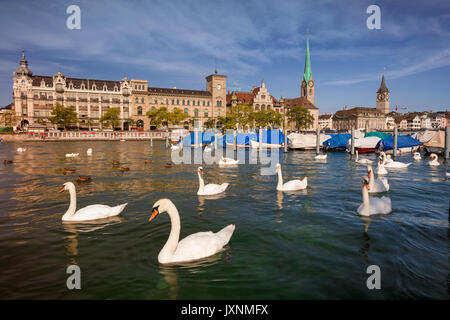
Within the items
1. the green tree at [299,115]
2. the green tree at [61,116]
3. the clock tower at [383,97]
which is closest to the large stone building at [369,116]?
the clock tower at [383,97]

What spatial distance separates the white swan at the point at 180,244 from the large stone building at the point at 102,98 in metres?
95.0

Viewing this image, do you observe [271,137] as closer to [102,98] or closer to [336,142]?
[336,142]

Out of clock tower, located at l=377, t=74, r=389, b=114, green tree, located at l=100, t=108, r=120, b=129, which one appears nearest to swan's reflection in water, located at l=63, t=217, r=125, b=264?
Result: green tree, located at l=100, t=108, r=120, b=129

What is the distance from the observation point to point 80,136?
7294 centimetres

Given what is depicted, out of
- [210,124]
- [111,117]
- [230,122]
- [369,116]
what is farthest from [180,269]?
[369,116]

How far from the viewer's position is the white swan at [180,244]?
232 inches

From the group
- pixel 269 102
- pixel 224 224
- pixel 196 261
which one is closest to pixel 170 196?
pixel 224 224

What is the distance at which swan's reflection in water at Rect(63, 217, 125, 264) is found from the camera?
22.3ft

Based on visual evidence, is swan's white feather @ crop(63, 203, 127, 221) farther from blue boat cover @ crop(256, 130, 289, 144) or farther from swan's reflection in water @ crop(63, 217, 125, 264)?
blue boat cover @ crop(256, 130, 289, 144)

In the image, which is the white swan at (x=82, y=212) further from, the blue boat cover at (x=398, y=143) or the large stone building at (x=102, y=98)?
the large stone building at (x=102, y=98)

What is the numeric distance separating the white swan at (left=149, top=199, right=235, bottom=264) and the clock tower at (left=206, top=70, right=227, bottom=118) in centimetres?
10348

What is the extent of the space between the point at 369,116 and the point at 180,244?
573 ft
